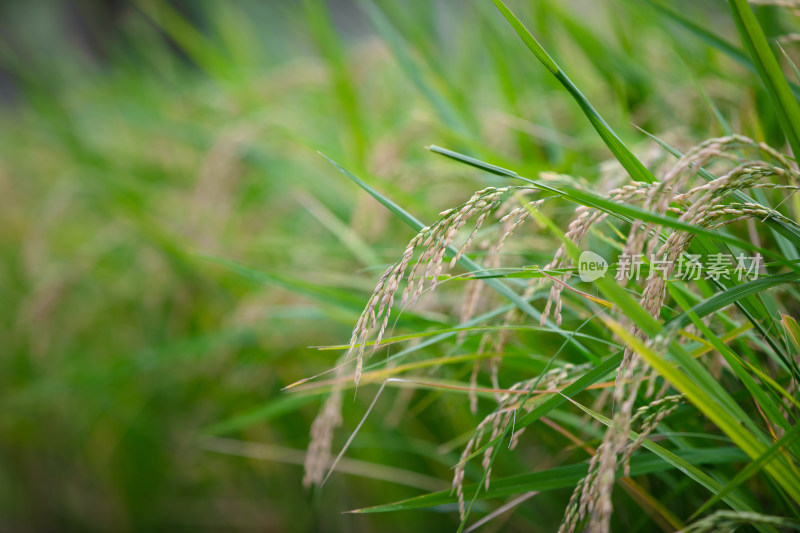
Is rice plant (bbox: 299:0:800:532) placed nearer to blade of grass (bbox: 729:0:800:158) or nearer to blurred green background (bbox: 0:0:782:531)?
blade of grass (bbox: 729:0:800:158)

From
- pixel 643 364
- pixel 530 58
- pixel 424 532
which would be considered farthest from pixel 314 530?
pixel 530 58

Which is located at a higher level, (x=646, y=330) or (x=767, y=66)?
(x=767, y=66)

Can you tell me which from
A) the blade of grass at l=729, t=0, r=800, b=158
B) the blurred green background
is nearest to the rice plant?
the blade of grass at l=729, t=0, r=800, b=158

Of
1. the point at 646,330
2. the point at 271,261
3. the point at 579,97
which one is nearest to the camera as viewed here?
the point at 646,330

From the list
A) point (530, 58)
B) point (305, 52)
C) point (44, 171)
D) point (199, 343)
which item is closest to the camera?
point (199, 343)

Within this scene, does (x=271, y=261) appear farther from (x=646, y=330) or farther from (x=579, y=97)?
(x=646, y=330)

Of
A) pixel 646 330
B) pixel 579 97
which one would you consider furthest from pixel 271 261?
pixel 646 330

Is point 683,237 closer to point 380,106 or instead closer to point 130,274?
A: point 130,274

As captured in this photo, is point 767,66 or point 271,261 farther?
point 271,261
